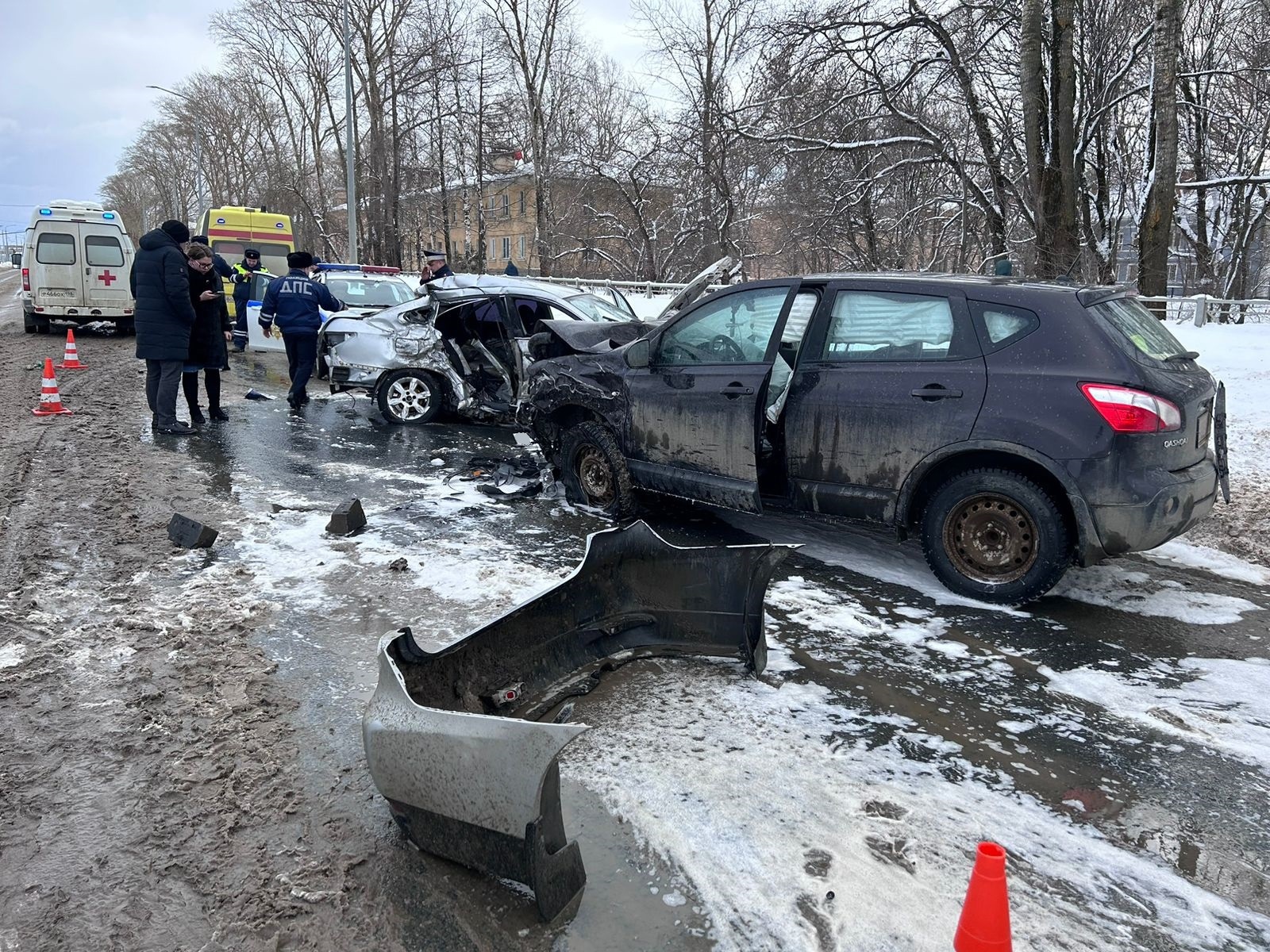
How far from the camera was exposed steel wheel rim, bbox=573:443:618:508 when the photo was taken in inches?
264

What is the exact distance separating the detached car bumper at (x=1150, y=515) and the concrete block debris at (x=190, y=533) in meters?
5.15

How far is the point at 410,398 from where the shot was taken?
10578 millimetres

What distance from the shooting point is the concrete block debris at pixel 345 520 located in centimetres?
605

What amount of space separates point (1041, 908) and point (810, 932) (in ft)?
2.27

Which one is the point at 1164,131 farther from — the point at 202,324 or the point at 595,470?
the point at 202,324

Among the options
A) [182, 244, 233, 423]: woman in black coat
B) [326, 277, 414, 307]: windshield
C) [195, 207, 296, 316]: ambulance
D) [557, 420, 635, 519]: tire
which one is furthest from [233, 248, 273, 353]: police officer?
[557, 420, 635, 519]: tire

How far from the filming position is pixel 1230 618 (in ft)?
16.0

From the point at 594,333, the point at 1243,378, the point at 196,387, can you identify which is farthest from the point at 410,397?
the point at 1243,378

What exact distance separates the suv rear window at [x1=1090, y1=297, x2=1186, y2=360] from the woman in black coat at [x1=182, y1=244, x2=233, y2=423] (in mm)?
8363

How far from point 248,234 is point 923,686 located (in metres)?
23.2

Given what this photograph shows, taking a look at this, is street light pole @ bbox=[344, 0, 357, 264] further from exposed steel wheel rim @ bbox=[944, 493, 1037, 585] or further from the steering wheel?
exposed steel wheel rim @ bbox=[944, 493, 1037, 585]

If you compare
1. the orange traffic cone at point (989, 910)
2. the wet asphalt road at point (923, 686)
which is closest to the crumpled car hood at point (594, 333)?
the wet asphalt road at point (923, 686)

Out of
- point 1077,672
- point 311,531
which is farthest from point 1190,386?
point 311,531

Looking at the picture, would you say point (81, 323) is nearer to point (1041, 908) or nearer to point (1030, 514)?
point (1030, 514)
